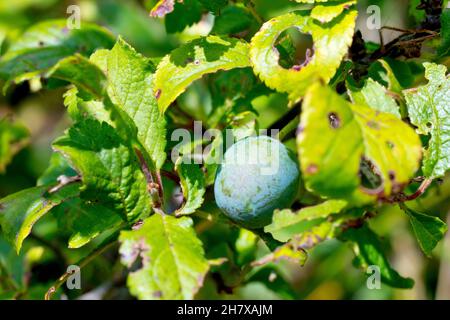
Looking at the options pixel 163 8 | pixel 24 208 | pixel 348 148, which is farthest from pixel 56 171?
pixel 348 148

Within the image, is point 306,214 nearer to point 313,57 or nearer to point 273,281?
point 313,57

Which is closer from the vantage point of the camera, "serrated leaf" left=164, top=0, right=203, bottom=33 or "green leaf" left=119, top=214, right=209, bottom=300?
"green leaf" left=119, top=214, right=209, bottom=300

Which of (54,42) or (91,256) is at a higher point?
(54,42)

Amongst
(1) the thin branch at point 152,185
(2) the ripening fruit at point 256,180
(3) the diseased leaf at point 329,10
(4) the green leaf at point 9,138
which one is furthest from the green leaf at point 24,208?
(4) the green leaf at point 9,138

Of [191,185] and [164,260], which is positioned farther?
[191,185]

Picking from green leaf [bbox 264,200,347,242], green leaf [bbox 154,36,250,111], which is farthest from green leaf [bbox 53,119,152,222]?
green leaf [bbox 264,200,347,242]

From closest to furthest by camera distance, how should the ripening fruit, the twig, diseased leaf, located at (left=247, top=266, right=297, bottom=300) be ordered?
the ripening fruit
diseased leaf, located at (left=247, top=266, right=297, bottom=300)
the twig

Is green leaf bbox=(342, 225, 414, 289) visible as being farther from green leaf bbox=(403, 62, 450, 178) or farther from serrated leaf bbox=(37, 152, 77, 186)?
serrated leaf bbox=(37, 152, 77, 186)

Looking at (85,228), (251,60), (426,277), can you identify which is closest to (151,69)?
(251,60)
